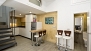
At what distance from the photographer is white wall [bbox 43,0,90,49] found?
11.2 feet

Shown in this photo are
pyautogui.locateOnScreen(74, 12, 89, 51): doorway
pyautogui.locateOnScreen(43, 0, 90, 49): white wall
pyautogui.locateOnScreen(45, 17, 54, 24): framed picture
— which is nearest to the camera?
pyautogui.locateOnScreen(43, 0, 90, 49): white wall

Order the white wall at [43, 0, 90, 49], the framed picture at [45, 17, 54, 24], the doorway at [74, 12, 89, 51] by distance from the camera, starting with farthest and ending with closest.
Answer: the framed picture at [45, 17, 54, 24] < the doorway at [74, 12, 89, 51] < the white wall at [43, 0, 90, 49]

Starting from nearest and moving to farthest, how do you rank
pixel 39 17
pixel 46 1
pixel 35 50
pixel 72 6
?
1. pixel 35 50
2. pixel 72 6
3. pixel 46 1
4. pixel 39 17

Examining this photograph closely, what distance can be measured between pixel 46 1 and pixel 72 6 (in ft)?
6.77

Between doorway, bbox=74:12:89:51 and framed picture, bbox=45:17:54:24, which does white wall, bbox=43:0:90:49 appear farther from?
doorway, bbox=74:12:89:51

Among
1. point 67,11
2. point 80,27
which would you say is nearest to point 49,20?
point 67,11

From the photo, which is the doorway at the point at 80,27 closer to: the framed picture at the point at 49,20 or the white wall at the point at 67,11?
the white wall at the point at 67,11

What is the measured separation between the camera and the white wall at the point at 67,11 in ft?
11.2

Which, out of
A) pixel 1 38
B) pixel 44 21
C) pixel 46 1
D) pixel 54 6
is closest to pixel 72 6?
pixel 54 6

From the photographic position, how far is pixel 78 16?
15.9 ft

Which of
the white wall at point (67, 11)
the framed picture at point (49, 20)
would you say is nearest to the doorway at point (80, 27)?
the white wall at point (67, 11)

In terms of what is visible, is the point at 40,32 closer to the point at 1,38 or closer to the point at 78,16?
the point at 1,38

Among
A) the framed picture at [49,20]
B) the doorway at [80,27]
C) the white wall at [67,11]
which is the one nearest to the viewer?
the white wall at [67,11]

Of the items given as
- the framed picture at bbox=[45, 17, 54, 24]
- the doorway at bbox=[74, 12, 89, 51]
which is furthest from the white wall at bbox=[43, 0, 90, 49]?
the doorway at bbox=[74, 12, 89, 51]
